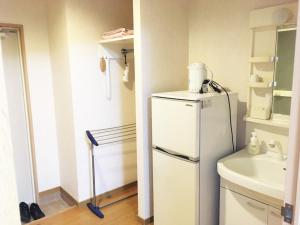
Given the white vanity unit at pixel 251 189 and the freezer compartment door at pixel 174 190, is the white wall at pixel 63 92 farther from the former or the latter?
the white vanity unit at pixel 251 189

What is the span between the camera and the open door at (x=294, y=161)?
0.81m

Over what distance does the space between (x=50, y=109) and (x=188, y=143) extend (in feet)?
6.06

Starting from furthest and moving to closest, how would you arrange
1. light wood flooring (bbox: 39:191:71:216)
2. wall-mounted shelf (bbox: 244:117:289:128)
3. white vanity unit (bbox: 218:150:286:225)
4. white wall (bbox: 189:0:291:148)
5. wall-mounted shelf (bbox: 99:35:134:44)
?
light wood flooring (bbox: 39:191:71:216) → wall-mounted shelf (bbox: 99:35:134:44) → white wall (bbox: 189:0:291:148) → wall-mounted shelf (bbox: 244:117:289:128) → white vanity unit (bbox: 218:150:286:225)

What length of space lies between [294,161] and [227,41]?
165 centimetres

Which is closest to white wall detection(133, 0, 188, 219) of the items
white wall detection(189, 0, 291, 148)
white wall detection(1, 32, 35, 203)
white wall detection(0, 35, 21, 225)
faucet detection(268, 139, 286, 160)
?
white wall detection(189, 0, 291, 148)

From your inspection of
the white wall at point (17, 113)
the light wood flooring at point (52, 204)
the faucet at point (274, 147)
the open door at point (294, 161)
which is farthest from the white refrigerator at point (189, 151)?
the white wall at point (17, 113)

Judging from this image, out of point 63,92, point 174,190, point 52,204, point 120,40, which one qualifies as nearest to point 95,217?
point 52,204

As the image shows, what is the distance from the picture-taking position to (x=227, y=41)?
7.48ft

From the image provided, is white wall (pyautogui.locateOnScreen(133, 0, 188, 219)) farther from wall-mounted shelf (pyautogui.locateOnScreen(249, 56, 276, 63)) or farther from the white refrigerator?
wall-mounted shelf (pyautogui.locateOnScreen(249, 56, 276, 63))

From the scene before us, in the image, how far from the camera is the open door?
2.67ft

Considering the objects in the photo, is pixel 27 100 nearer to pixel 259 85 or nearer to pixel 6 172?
pixel 259 85

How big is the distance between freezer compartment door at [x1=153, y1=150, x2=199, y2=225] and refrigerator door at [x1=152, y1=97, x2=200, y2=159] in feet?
0.33

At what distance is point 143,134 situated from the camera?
236 centimetres

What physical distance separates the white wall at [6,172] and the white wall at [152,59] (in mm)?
1738
